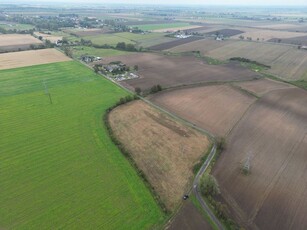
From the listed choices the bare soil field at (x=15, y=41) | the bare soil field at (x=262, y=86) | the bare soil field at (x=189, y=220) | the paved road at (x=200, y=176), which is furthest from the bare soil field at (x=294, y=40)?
the bare soil field at (x=189, y=220)

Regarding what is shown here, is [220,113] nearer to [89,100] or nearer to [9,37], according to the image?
[89,100]

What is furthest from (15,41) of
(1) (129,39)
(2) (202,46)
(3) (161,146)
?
(3) (161,146)

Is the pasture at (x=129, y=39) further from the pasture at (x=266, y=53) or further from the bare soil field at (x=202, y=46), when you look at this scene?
the pasture at (x=266, y=53)

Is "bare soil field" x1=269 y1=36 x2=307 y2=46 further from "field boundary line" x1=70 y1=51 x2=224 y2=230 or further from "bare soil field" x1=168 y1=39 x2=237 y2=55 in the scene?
"field boundary line" x1=70 y1=51 x2=224 y2=230

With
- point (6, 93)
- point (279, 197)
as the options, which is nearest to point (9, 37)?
point (6, 93)

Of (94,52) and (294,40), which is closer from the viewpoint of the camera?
(94,52)

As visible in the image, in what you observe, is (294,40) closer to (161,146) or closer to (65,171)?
(161,146)

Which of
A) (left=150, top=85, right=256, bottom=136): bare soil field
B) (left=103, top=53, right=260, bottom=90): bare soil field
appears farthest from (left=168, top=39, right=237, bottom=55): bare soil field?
(left=150, top=85, right=256, bottom=136): bare soil field
